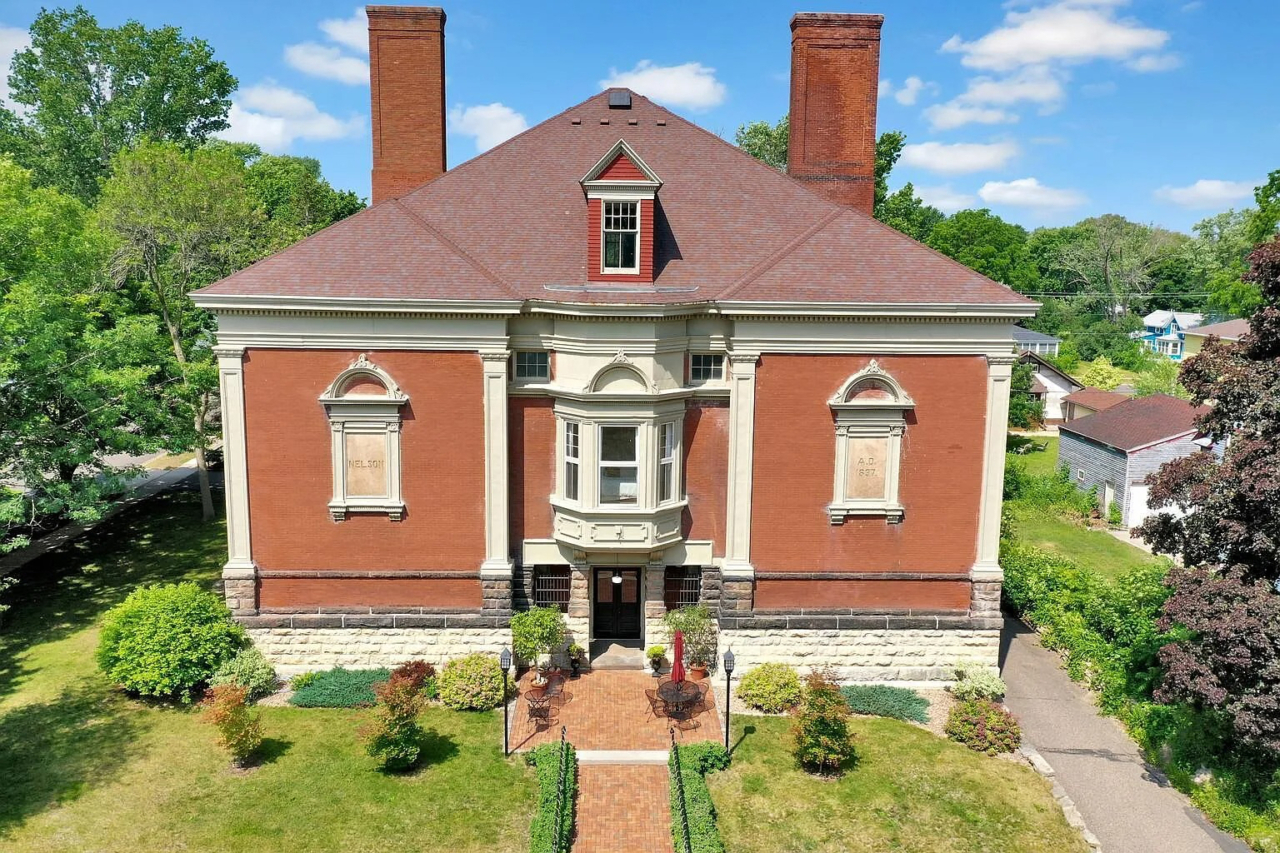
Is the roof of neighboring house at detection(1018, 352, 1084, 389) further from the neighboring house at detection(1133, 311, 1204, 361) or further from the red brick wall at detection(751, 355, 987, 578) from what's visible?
the red brick wall at detection(751, 355, 987, 578)

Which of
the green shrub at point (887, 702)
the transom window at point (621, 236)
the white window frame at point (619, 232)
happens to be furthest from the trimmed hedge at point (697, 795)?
the transom window at point (621, 236)

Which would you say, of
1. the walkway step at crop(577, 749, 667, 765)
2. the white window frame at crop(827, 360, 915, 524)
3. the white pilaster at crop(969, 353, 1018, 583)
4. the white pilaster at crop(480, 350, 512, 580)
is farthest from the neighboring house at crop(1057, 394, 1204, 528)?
the white pilaster at crop(480, 350, 512, 580)

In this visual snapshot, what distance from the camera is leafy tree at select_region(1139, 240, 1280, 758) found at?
15.3 m

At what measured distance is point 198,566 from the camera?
96.1ft

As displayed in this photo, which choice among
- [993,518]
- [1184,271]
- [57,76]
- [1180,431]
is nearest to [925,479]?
[993,518]

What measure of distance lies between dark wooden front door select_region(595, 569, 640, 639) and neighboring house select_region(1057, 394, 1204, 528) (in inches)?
995

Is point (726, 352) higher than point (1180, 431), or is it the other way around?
point (726, 352)

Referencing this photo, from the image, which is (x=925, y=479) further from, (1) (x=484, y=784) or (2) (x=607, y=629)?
(1) (x=484, y=784)

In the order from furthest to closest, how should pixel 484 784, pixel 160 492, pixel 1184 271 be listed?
pixel 1184 271
pixel 160 492
pixel 484 784

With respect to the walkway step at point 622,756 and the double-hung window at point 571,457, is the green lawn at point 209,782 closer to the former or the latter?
the walkway step at point 622,756

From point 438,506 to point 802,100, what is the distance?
16577mm

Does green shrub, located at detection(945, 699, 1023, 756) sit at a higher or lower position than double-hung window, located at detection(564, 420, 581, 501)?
lower

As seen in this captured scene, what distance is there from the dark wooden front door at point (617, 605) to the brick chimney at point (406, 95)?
44.7 feet

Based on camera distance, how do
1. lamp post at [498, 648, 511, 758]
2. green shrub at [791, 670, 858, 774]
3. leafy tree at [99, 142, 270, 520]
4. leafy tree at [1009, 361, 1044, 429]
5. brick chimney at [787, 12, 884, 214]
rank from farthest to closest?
leafy tree at [1009, 361, 1044, 429] < leafy tree at [99, 142, 270, 520] < brick chimney at [787, 12, 884, 214] < lamp post at [498, 648, 511, 758] < green shrub at [791, 670, 858, 774]
